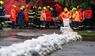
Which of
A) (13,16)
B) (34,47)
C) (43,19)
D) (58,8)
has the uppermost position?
(34,47)

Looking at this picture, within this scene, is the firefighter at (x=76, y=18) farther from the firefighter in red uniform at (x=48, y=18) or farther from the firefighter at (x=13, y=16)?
the firefighter at (x=13, y=16)

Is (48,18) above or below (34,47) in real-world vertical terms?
below

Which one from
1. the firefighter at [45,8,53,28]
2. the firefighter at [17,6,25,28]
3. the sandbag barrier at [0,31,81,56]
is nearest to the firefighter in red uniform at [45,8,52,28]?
the firefighter at [45,8,53,28]

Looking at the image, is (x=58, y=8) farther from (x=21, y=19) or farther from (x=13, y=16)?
(x=13, y=16)

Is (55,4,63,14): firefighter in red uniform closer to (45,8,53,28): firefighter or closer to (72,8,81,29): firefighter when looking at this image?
(45,8,53,28): firefighter

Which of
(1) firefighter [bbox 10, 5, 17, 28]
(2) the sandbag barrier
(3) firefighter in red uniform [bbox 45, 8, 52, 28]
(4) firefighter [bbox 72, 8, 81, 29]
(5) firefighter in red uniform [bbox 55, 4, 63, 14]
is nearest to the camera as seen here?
(2) the sandbag barrier

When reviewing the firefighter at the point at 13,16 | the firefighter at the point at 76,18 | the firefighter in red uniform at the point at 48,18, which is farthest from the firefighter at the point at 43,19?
the firefighter at the point at 76,18

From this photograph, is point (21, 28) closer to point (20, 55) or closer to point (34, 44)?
point (34, 44)

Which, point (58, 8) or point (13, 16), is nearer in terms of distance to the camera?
point (13, 16)

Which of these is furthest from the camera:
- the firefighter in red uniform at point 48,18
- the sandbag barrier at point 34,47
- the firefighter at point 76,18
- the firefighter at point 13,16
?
the firefighter in red uniform at point 48,18

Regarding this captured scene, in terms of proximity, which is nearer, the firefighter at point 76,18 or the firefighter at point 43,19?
the firefighter at point 76,18

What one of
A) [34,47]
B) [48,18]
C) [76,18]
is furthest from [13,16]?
[34,47]

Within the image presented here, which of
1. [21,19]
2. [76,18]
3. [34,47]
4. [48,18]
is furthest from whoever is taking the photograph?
[48,18]

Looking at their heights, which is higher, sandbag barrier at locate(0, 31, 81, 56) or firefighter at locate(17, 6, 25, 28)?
sandbag barrier at locate(0, 31, 81, 56)
